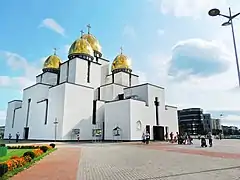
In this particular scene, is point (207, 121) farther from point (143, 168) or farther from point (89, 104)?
point (143, 168)

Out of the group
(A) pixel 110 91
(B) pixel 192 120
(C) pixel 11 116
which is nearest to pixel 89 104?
(A) pixel 110 91

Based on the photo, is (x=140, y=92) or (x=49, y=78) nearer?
(x=140, y=92)

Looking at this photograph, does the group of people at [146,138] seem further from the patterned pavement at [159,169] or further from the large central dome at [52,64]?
the large central dome at [52,64]

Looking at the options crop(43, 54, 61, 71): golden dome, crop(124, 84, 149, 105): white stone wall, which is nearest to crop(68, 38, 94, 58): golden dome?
crop(43, 54, 61, 71): golden dome

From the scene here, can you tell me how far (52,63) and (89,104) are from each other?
17.4m

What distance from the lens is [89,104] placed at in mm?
39000

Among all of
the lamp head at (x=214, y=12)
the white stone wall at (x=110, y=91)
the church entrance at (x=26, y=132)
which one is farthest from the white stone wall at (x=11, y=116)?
the lamp head at (x=214, y=12)

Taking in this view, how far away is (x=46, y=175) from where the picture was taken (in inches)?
300

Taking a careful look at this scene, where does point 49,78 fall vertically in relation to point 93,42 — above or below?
below

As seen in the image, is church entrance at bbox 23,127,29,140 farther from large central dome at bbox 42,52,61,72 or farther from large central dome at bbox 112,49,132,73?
large central dome at bbox 112,49,132,73

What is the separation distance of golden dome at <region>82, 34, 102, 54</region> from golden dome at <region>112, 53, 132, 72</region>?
4427 mm

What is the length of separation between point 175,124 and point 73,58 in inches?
982

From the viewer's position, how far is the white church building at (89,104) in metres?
35.9

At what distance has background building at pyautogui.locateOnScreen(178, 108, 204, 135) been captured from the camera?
101750 mm
